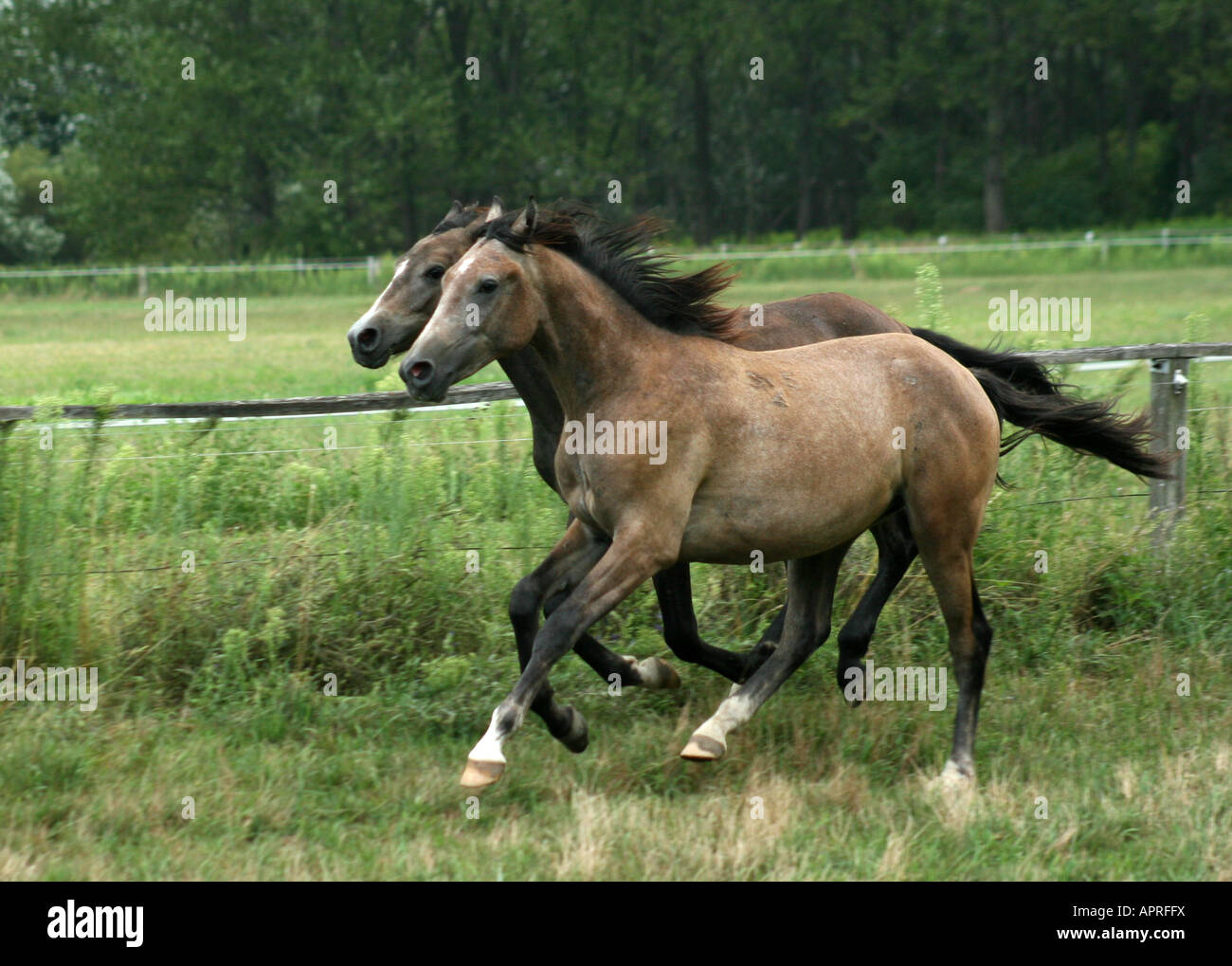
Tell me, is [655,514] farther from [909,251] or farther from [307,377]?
[909,251]

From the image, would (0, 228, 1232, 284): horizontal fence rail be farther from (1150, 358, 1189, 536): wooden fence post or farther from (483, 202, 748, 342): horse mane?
(483, 202, 748, 342): horse mane

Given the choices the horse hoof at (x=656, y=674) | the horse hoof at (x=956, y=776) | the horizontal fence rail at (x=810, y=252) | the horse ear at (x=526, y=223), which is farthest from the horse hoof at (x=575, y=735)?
the horizontal fence rail at (x=810, y=252)

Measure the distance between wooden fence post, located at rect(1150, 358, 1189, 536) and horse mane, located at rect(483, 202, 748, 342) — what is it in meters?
3.15

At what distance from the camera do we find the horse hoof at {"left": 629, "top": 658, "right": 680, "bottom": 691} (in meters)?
5.68

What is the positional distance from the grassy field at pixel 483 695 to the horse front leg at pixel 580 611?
1.30 feet

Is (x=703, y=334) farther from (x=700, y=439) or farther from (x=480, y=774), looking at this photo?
(x=480, y=774)

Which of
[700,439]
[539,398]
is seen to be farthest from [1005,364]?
[539,398]

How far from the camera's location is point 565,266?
4.92 metres

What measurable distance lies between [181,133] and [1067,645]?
120ft

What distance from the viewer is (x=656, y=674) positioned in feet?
18.7

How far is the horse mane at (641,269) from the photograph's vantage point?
5059 millimetres

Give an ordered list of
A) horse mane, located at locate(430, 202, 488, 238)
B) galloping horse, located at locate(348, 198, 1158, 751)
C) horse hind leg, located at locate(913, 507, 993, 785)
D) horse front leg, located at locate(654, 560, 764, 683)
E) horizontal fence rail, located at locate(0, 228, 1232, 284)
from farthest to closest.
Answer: horizontal fence rail, located at locate(0, 228, 1232, 284), horse mane, located at locate(430, 202, 488, 238), horse front leg, located at locate(654, 560, 764, 683), galloping horse, located at locate(348, 198, 1158, 751), horse hind leg, located at locate(913, 507, 993, 785)

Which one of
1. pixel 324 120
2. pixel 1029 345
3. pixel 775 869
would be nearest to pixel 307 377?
pixel 1029 345

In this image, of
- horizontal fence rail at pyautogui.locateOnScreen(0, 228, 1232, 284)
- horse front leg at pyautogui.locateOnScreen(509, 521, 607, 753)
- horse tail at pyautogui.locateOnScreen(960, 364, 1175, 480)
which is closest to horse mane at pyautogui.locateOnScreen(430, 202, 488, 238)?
horse front leg at pyautogui.locateOnScreen(509, 521, 607, 753)
